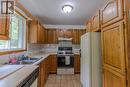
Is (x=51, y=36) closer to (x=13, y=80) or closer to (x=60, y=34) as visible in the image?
(x=60, y=34)

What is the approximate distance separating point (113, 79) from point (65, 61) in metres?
3.40

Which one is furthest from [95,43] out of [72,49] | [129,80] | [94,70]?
[72,49]

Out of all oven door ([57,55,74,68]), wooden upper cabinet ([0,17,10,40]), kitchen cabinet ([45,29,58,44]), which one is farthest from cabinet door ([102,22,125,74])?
kitchen cabinet ([45,29,58,44])

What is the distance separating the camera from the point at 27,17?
137 inches

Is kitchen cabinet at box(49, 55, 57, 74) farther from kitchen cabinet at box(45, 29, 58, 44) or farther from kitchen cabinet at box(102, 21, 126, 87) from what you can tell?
kitchen cabinet at box(102, 21, 126, 87)

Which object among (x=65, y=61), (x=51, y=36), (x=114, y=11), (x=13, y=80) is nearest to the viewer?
(x=13, y=80)

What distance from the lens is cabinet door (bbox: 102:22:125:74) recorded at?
5.46 feet

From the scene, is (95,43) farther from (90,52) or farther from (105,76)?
(105,76)

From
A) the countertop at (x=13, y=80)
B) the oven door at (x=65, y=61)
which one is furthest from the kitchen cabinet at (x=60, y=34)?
the countertop at (x=13, y=80)

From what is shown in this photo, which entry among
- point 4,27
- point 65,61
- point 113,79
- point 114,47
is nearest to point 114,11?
point 114,47

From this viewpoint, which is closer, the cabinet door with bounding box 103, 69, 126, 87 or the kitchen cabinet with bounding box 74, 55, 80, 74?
the cabinet door with bounding box 103, 69, 126, 87

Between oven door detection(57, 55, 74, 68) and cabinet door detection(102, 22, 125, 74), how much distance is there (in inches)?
118

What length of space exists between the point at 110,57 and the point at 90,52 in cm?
71

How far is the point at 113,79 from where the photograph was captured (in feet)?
6.34
